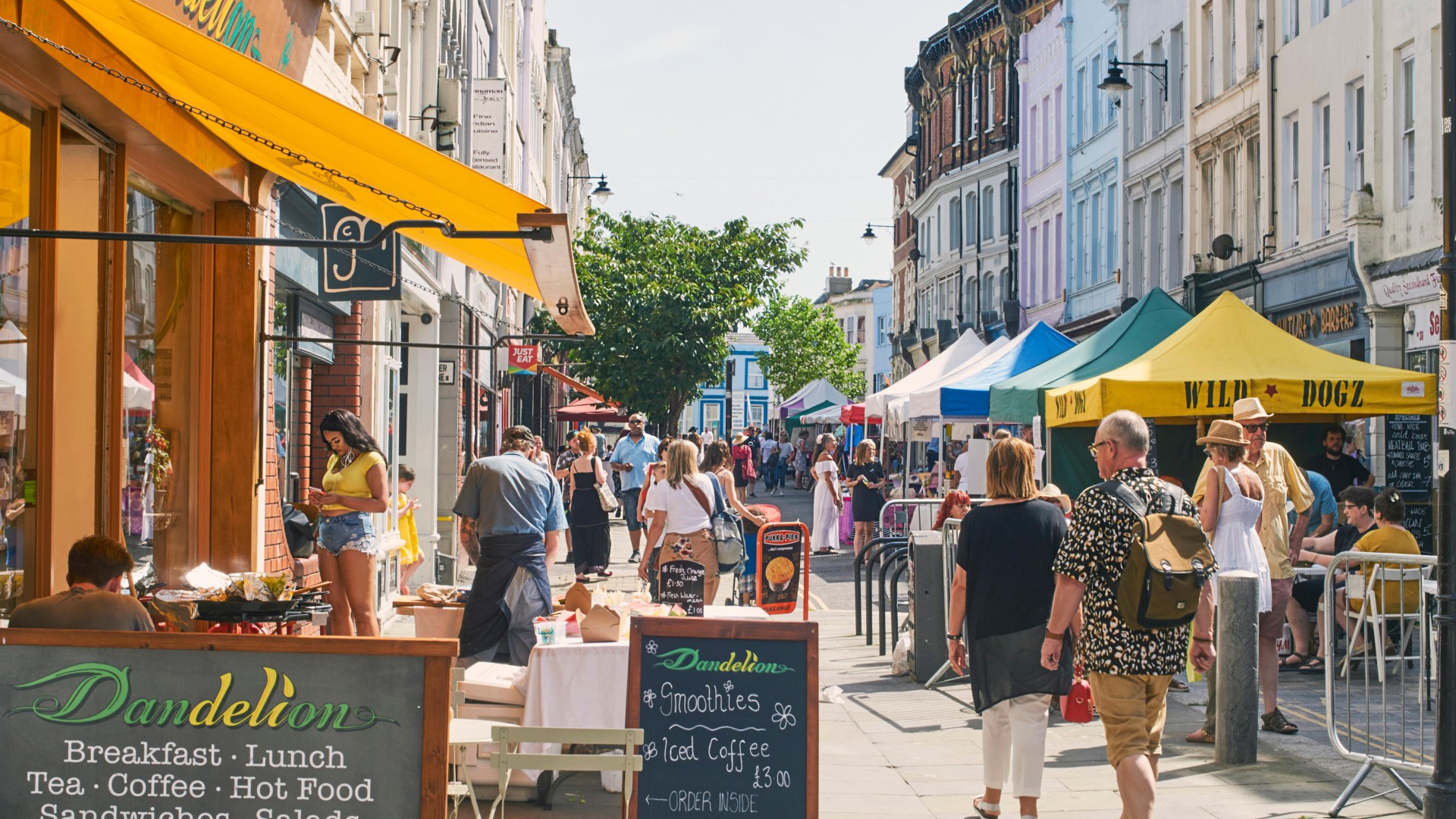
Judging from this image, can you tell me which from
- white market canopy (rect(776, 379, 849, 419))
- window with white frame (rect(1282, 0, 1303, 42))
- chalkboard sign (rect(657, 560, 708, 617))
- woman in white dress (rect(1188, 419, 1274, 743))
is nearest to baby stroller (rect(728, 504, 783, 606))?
chalkboard sign (rect(657, 560, 708, 617))

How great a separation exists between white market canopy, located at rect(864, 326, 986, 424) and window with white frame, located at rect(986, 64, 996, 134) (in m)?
25.7

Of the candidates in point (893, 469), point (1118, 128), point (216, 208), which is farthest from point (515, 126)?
point (216, 208)

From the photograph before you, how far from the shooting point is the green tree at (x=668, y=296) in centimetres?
3466

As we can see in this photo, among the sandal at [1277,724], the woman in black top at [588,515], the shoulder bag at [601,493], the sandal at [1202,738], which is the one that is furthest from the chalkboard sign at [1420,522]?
the woman in black top at [588,515]

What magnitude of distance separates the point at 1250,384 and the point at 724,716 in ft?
25.9

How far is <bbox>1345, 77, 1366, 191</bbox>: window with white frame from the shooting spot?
19844 millimetres

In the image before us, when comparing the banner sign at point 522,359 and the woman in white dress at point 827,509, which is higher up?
the banner sign at point 522,359

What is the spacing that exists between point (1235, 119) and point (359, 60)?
16408mm

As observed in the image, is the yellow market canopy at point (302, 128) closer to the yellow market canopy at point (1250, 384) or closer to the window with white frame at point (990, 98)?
the yellow market canopy at point (1250, 384)

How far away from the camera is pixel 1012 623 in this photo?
22.0ft

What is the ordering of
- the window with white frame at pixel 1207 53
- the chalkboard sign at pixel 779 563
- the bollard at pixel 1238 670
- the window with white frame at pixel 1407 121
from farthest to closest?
the window with white frame at pixel 1207 53 < the window with white frame at pixel 1407 121 < the chalkboard sign at pixel 779 563 < the bollard at pixel 1238 670

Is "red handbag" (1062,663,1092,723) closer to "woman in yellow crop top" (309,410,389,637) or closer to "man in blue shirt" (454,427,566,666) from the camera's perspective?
"man in blue shirt" (454,427,566,666)

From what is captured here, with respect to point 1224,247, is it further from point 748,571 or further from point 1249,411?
point 1249,411

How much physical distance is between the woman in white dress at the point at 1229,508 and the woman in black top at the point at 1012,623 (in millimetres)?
2201
